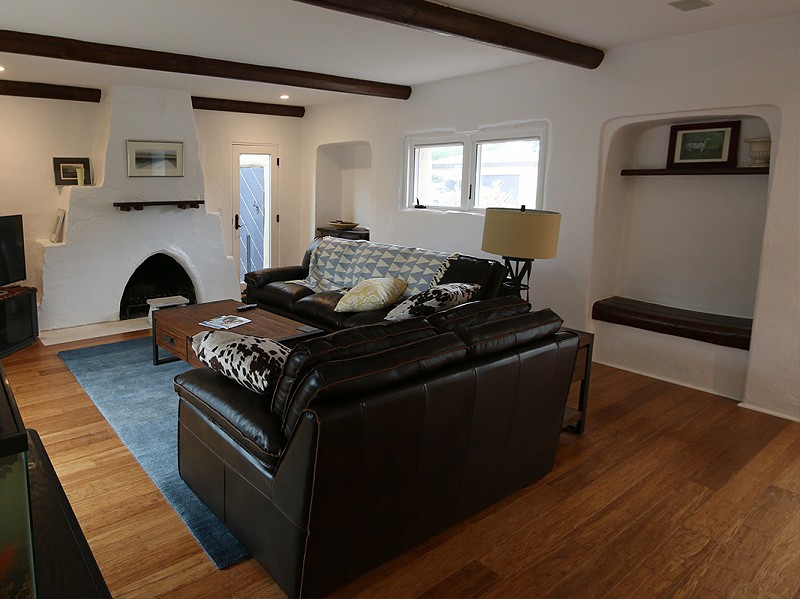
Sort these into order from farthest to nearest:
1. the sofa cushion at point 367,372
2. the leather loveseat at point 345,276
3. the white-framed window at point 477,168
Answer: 1. the white-framed window at point 477,168
2. the leather loveseat at point 345,276
3. the sofa cushion at point 367,372

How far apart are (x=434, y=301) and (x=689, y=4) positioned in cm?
226

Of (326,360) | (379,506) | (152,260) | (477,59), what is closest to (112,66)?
(152,260)

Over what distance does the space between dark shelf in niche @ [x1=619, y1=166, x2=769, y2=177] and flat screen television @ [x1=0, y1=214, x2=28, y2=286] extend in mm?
5218

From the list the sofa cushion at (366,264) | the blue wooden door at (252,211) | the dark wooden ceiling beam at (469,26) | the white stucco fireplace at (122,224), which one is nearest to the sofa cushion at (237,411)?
the dark wooden ceiling beam at (469,26)

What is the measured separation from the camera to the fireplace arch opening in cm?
622

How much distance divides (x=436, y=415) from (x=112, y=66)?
434cm

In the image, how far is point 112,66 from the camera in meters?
4.77

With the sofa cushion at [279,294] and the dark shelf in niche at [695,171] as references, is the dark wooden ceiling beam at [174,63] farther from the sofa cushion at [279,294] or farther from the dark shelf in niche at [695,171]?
the dark shelf in niche at [695,171]

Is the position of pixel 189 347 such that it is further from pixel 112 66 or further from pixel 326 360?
pixel 112 66

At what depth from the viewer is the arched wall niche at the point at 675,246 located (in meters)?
4.27

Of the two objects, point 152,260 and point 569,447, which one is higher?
point 152,260

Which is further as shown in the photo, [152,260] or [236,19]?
[152,260]

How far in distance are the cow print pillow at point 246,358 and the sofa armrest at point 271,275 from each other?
3092 millimetres

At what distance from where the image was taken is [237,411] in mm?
2186
